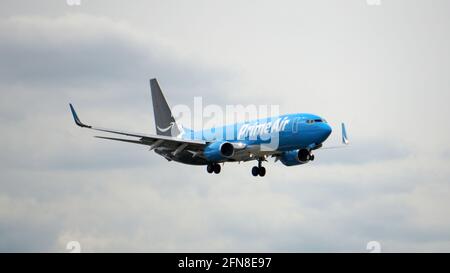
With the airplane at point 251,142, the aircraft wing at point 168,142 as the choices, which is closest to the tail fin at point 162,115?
the airplane at point 251,142

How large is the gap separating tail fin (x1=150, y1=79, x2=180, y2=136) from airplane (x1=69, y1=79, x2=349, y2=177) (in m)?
6.57

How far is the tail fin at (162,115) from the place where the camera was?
96812 mm

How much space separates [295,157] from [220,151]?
7.14 meters

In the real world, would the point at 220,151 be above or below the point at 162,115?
below

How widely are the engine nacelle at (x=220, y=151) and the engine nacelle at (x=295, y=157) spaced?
5895 mm

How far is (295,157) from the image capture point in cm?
8338

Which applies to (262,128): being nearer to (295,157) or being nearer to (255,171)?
(295,157)

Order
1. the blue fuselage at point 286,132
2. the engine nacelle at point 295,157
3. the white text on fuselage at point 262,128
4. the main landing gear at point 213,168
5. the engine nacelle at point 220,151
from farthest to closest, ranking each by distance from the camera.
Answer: the main landing gear at point 213,168, the engine nacelle at point 295,157, the engine nacelle at point 220,151, the white text on fuselage at point 262,128, the blue fuselage at point 286,132

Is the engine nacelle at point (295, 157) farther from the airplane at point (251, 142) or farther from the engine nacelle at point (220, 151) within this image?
the engine nacelle at point (220, 151)

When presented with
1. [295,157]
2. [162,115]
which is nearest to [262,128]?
[295,157]
